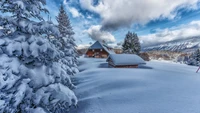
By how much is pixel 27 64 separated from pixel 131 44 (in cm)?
3452

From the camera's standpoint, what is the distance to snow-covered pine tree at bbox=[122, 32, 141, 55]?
36.2 meters

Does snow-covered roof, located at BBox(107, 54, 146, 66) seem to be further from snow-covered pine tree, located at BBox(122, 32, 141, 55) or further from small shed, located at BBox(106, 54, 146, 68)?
snow-covered pine tree, located at BBox(122, 32, 141, 55)

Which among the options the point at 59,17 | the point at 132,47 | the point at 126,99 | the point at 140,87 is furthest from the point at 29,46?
the point at 132,47

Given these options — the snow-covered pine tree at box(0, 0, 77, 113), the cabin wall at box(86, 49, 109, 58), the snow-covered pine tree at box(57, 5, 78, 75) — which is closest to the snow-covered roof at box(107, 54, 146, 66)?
the snow-covered pine tree at box(57, 5, 78, 75)

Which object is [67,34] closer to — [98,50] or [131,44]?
[131,44]

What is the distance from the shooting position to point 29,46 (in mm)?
4242

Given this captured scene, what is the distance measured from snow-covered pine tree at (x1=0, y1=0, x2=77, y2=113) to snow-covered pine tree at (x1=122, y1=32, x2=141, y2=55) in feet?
110

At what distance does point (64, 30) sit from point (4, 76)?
41.5ft

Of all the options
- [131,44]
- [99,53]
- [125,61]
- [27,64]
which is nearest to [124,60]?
[125,61]

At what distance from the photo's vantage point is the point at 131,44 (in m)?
36.3

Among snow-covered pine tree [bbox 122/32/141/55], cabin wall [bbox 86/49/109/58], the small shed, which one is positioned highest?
snow-covered pine tree [bbox 122/32/141/55]

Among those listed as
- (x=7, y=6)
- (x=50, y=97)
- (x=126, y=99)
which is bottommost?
(x=126, y=99)

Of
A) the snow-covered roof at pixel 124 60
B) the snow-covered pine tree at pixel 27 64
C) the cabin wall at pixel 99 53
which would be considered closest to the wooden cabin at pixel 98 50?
the cabin wall at pixel 99 53

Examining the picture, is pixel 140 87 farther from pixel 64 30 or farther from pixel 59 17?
pixel 59 17
